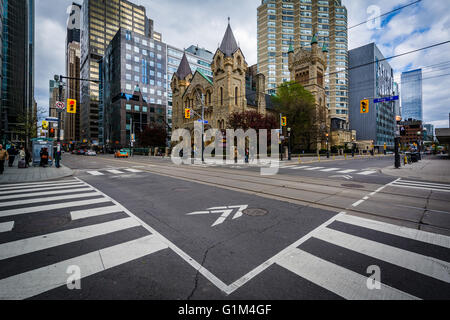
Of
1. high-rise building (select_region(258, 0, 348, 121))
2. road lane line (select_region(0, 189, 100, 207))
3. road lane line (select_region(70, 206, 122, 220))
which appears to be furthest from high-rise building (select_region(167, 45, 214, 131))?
road lane line (select_region(70, 206, 122, 220))

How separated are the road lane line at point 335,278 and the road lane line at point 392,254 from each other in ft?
2.56

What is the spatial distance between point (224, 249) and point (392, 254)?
9.08ft

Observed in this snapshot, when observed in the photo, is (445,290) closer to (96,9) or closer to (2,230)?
(2,230)

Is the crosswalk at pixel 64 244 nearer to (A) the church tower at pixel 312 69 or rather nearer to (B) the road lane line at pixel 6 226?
(B) the road lane line at pixel 6 226

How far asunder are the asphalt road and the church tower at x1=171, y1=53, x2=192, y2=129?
149ft

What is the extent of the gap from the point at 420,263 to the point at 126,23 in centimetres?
13909

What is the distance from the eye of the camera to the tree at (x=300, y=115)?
42938 mm

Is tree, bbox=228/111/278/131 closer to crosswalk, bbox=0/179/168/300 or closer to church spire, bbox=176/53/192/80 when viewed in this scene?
crosswalk, bbox=0/179/168/300

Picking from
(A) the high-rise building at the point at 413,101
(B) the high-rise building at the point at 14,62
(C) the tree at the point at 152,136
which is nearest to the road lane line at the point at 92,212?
(C) the tree at the point at 152,136

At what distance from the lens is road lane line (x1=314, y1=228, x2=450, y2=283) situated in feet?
9.00

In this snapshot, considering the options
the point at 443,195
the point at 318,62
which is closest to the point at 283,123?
the point at 443,195

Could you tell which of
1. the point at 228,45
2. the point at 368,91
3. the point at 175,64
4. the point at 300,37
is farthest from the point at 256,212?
the point at 368,91

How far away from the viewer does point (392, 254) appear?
319 centimetres
